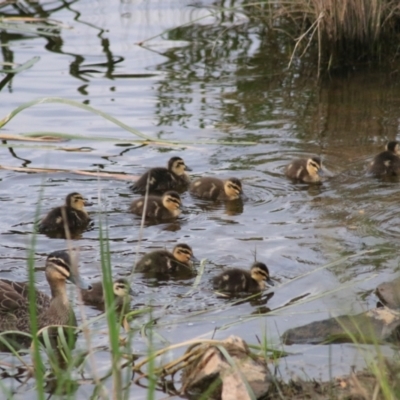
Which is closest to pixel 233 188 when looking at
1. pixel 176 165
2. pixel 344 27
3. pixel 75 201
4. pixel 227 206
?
pixel 227 206

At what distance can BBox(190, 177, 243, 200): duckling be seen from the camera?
22.2ft

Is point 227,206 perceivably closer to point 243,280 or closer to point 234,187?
point 234,187

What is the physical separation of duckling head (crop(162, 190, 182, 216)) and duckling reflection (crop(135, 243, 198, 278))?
2.87 ft

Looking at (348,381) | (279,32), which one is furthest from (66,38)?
(348,381)

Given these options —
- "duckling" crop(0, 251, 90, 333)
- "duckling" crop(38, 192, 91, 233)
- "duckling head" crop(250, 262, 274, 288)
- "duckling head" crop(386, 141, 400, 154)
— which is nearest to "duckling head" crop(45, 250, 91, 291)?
"duckling" crop(0, 251, 90, 333)

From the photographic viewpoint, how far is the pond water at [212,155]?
516 centimetres

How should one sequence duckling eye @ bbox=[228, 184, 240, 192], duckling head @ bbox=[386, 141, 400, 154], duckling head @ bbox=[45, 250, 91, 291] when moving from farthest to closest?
1. duckling head @ bbox=[386, 141, 400, 154]
2. duckling eye @ bbox=[228, 184, 240, 192]
3. duckling head @ bbox=[45, 250, 91, 291]

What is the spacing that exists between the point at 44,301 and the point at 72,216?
115cm

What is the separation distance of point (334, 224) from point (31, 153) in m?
2.43

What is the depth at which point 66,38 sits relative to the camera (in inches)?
416

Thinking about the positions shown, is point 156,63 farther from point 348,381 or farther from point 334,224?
point 348,381

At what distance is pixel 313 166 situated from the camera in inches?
274

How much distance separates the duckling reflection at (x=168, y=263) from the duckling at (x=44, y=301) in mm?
550

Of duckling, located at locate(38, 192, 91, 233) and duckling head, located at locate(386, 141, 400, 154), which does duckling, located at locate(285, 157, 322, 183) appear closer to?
duckling head, located at locate(386, 141, 400, 154)
